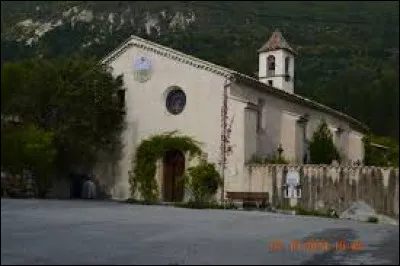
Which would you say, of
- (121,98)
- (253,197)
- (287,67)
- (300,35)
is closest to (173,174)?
(121,98)

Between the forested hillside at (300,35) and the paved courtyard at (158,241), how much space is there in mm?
29087

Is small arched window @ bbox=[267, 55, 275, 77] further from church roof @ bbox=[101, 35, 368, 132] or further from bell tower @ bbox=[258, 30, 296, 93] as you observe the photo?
church roof @ bbox=[101, 35, 368, 132]

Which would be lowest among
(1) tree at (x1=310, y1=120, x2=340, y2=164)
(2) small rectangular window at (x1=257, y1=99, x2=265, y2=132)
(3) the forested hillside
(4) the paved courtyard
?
(4) the paved courtyard

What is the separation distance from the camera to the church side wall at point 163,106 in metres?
31.2

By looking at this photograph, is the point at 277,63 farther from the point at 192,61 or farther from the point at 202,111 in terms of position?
the point at 202,111

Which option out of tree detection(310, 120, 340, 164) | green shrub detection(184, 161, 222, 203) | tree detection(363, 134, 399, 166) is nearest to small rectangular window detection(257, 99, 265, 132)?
green shrub detection(184, 161, 222, 203)

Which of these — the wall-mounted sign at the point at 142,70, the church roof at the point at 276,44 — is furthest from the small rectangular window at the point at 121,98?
the church roof at the point at 276,44

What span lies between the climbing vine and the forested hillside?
13.9 meters

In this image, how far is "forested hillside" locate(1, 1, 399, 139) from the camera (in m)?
51.4

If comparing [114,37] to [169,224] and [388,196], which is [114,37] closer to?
[388,196]

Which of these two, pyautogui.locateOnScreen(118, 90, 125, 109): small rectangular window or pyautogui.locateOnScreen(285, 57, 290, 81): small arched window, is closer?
pyautogui.locateOnScreen(118, 90, 125, 109): small rectangular window

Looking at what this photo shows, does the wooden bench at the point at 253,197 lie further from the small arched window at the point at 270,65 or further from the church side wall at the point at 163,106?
the small arched window at the point at 270,65

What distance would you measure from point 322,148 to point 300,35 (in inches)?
1372

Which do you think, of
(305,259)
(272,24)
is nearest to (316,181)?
(305,259)
